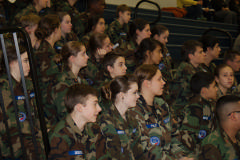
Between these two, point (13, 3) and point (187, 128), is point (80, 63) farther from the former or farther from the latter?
point (13, 3)

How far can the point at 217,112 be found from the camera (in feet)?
→ 9.37

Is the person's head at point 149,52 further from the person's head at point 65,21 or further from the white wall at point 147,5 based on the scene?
the white wall at point 147,5

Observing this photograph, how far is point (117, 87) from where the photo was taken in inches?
106

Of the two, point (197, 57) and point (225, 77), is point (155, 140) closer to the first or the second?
point (225, 77)

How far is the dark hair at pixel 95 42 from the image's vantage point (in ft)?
13.0

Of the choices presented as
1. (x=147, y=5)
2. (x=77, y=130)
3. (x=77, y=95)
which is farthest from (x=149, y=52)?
(x=147, y=5)

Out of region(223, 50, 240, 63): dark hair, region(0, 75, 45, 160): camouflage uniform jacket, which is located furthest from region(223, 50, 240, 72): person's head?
region(0, 75, 45, 160): camouflage uniform jacket

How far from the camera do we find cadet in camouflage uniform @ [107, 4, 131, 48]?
525 centimetres

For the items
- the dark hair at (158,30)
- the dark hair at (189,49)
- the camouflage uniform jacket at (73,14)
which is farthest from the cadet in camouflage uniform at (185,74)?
the camouflage uniform jacket at (73,14)

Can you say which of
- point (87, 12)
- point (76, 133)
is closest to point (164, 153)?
point (76, 133)

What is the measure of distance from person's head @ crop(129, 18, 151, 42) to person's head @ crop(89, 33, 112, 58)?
110cm

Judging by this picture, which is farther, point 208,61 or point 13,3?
point 208,61

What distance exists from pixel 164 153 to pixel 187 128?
649mm

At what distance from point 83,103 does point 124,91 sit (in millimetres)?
557
